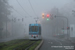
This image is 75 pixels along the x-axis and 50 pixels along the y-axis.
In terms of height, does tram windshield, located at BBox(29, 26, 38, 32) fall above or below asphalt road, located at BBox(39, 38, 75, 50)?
above

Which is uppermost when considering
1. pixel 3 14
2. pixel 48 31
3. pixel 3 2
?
pixel 3 2

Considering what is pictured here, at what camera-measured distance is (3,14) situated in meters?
71.2

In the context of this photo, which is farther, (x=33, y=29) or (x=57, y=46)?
(x=33, y=29)

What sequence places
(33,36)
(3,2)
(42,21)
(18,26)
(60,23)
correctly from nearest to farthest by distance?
(33,36), (3,2), (60,23), (42,21), (18,26)

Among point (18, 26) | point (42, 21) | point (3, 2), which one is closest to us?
point (3, 2)

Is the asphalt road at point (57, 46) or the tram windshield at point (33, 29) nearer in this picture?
the asphalt road at point (57, 46)

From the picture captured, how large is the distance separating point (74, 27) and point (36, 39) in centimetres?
1886

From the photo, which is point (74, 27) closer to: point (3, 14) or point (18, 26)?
point (3, 14)

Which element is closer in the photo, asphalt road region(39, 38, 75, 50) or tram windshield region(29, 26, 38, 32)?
asphalt road region(39, 38, 75, 50)

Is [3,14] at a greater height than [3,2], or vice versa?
[3,2]

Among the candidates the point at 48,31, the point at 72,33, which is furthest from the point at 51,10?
the point at 72,33

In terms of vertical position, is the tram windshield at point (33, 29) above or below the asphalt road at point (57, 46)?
above

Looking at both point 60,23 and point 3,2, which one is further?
point 60,23

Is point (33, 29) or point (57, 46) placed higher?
point (33, 29)
